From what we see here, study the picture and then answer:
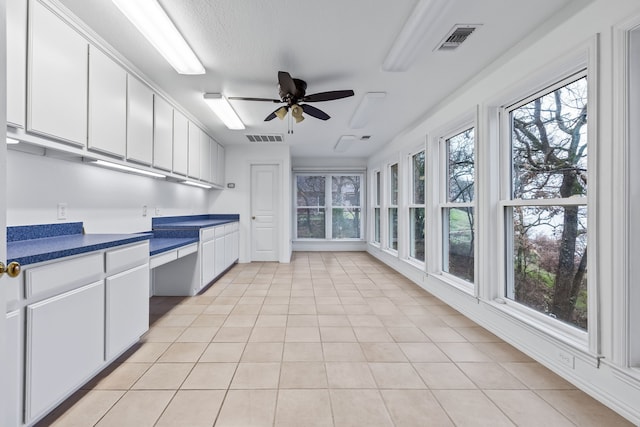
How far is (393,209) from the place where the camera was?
248 inches

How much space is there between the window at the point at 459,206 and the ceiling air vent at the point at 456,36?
115cm

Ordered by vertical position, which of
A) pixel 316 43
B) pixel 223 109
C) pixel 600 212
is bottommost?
pixel 600 212

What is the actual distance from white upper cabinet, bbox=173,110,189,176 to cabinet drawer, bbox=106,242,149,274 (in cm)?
164

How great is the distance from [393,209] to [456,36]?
417 centimetres

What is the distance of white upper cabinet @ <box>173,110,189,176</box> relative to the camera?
3793 millimetres

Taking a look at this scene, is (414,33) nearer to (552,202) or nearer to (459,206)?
(552,202)

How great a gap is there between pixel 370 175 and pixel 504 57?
16.6ft

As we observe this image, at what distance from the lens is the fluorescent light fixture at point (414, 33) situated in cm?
194

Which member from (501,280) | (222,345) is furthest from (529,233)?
(222,345)

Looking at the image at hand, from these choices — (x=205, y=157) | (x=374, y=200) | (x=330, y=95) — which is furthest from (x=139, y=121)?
(x=374, y=200)

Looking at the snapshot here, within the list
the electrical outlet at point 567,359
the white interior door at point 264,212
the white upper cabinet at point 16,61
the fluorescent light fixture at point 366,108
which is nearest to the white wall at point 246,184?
the white interior door at point 264,212

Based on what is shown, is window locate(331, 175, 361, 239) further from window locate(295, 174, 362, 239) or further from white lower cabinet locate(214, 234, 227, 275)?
white lower cabinet locate(214, 234, 227, 275)

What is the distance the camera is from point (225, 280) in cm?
477

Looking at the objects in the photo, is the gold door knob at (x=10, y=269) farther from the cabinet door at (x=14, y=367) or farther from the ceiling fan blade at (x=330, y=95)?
the ceiling fan blade at (x=330, y=95)
